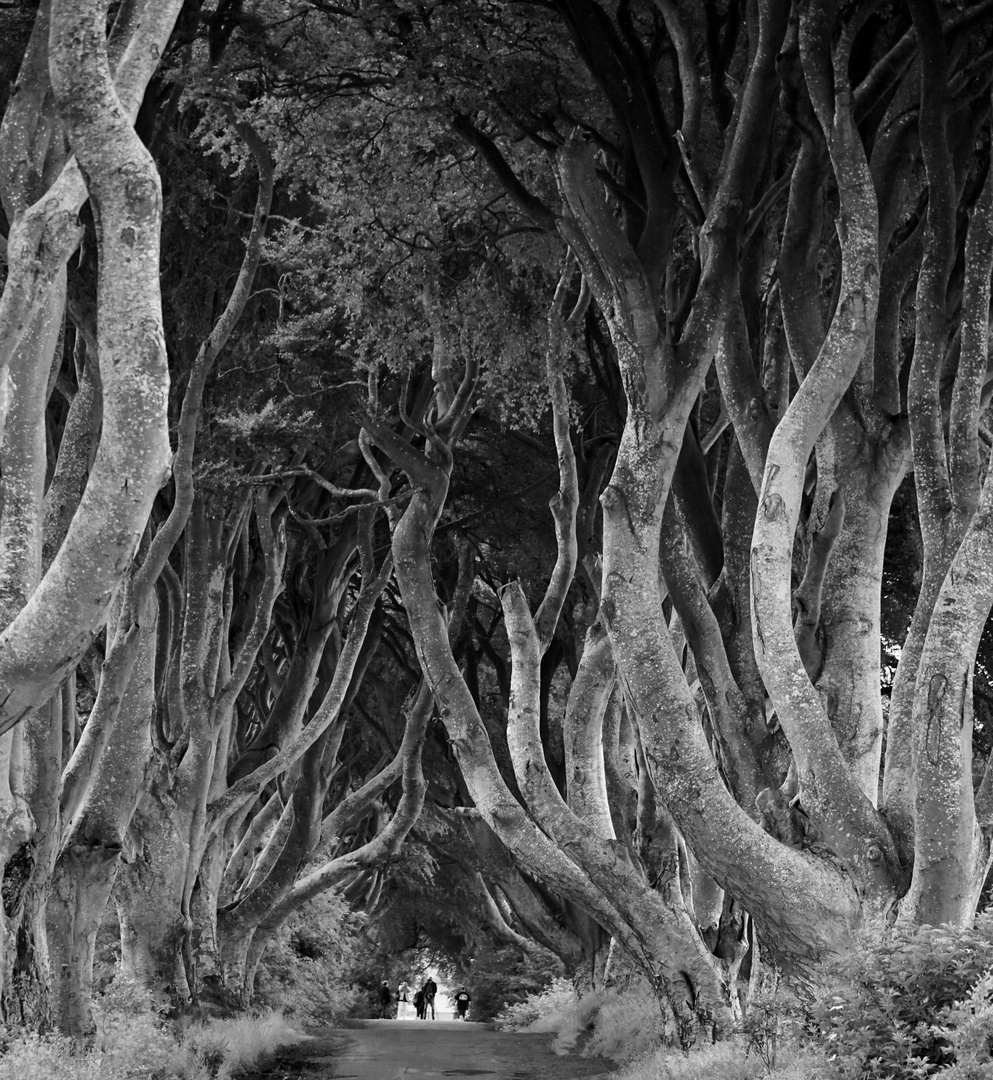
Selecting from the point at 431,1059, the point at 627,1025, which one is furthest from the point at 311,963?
the point at 627,1025

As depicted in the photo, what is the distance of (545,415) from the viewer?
61.0ft

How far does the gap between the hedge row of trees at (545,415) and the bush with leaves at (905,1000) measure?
1.07m

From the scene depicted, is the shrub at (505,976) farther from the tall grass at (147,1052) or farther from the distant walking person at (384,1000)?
the tall grass at (147,1052)

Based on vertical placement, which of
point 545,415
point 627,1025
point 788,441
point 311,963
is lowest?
point 627,1025

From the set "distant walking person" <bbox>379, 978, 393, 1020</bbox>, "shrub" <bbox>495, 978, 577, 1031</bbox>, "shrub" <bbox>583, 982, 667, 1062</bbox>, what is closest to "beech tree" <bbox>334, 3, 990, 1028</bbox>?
"shrub" <bbox>583, 982, 667, 1062</bbox>

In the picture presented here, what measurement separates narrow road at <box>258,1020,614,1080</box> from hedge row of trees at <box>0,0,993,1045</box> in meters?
1.81

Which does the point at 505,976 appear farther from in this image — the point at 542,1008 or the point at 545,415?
the point at 545,415

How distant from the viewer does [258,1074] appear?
15422 mm

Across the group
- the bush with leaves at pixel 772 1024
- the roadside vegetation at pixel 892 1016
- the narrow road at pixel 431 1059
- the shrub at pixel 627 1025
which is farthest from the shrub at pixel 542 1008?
the roadside vegetation at pixel 892 1016

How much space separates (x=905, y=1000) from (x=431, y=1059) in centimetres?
1256

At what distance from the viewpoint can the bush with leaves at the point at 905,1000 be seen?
21.2ft

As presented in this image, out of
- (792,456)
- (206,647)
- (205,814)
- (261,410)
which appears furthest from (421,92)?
(205,814)

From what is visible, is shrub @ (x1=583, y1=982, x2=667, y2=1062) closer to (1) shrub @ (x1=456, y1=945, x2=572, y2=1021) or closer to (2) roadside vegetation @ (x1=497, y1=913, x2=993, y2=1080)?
(2) roadside vegetation @ (x1=497, y1=913, x2=993, y2=1080)

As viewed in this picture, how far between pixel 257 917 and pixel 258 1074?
4.17 metres
